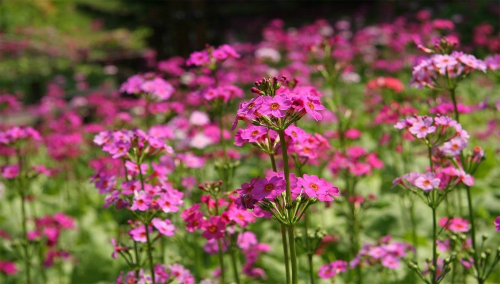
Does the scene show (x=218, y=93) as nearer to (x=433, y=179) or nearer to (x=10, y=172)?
(x=433, y=179)

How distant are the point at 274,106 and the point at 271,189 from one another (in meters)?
0.28

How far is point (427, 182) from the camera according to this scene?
2.23m

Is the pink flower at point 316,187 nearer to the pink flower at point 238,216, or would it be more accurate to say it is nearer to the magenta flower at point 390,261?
the pink flower at point 238,216

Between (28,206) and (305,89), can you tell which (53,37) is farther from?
(305,89)

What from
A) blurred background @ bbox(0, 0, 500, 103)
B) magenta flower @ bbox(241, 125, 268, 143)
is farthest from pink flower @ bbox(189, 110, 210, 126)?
blurred background @ bbox(0, 0, 500, 103)

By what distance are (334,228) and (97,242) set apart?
196cm

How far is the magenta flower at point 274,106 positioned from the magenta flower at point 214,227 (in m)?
0.68

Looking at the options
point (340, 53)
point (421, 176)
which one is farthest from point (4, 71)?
point (421, 176)

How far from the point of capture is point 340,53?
7059mm

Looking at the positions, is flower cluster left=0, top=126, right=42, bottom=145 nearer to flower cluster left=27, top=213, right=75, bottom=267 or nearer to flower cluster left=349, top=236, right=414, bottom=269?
flower cluster left=27, top=213, right=75, bottom=267

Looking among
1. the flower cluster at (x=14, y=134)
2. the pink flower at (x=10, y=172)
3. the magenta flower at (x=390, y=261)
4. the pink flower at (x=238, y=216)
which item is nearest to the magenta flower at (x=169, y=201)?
the pink flower at (x=238, y=216)

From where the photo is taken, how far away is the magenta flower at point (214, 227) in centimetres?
219

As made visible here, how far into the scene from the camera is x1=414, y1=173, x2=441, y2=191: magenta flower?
2188 mm

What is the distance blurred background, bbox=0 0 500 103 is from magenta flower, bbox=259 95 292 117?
580cm
